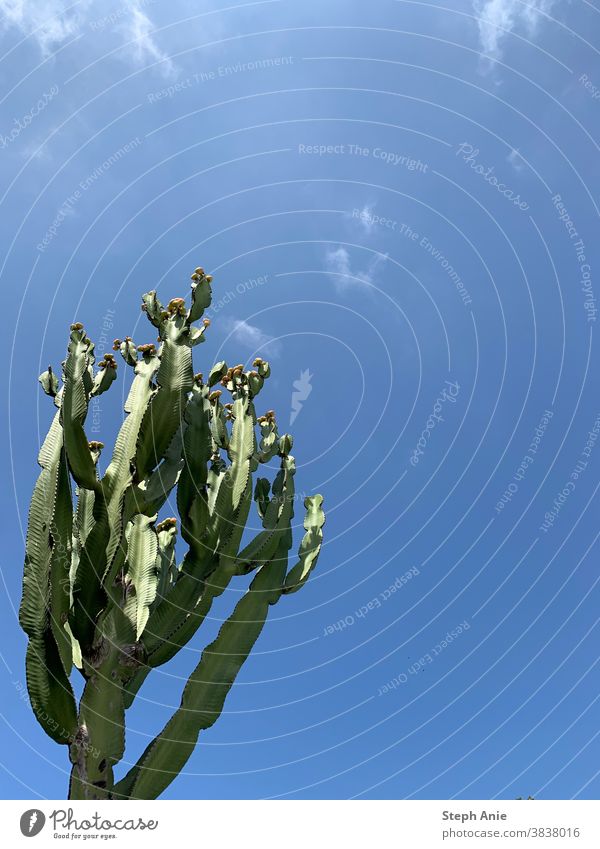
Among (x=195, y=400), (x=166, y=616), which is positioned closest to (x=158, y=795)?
(x=166, y=616)

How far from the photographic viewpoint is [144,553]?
5.49 meters

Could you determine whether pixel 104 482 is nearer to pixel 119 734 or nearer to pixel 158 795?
pixel 119 734

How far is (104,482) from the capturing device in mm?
5836

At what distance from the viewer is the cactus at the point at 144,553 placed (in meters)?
5.25

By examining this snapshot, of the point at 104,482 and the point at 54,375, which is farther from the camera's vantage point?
the point at 54,375

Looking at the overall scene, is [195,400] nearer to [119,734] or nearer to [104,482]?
[104,482]

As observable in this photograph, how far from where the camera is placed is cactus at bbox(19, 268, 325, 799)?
5.25 meters

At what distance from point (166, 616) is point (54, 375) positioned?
2851mm
